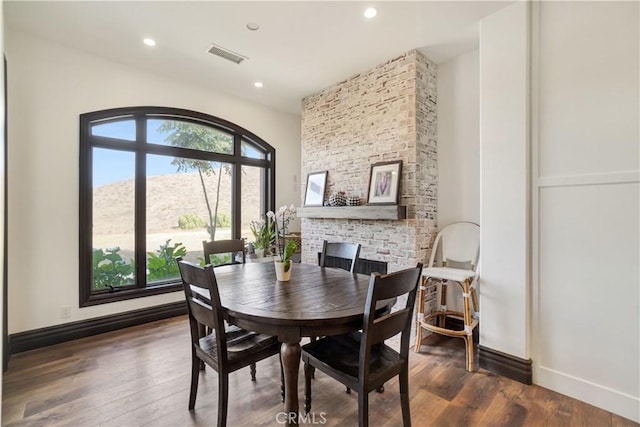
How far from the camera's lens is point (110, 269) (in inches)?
134

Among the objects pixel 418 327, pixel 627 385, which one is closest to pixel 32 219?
pixel 418 327

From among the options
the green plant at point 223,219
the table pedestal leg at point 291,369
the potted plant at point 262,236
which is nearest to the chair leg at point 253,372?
the table pedestal leg at point 291,369

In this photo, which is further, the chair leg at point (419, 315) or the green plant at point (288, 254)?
the chair leg at point (419, 315)

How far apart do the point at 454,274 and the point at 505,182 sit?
875 mm

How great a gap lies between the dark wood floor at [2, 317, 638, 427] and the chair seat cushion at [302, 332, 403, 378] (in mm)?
475

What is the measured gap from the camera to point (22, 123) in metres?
2.81

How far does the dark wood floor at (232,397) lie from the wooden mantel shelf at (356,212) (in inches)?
54.0

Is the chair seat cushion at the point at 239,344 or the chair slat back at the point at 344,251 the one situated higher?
the chair slat back at the point at 344,251

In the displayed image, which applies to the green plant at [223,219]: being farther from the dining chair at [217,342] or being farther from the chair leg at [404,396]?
the chair leg at [404,396]

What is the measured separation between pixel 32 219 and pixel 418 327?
3.79 meters

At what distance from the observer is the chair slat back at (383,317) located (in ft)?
4.74

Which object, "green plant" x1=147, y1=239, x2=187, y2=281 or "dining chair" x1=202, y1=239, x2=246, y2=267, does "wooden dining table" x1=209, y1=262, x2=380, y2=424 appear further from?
"green plant" x1=147, y1=239, x2=187, y2=281

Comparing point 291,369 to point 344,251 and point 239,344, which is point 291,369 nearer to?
point 239,344

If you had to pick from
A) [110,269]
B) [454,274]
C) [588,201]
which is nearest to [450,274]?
[454,274]
